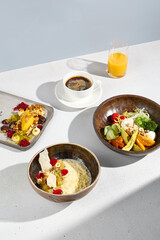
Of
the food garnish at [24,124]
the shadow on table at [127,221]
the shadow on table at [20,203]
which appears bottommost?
the shadow on table at [127,221]

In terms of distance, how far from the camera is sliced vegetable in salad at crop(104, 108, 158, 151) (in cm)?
130

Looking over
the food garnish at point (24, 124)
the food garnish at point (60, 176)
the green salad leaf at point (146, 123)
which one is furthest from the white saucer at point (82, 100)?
the food garnish at point (60, 176)

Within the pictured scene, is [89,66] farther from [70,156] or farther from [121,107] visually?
[70,156]

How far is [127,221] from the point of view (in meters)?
1.17

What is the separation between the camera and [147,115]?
1.45 meters

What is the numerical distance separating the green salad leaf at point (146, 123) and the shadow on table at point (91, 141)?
0.55ft

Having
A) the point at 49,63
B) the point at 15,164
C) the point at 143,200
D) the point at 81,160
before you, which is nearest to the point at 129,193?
the point at 143,200

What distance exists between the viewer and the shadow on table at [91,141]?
133 centimetres

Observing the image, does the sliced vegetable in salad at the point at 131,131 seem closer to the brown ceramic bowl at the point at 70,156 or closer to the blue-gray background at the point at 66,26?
the brown ceramic bowl at the point at 70,156

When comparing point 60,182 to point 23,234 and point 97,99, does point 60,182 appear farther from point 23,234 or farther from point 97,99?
point 97,99

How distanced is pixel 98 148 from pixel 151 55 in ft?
3.15

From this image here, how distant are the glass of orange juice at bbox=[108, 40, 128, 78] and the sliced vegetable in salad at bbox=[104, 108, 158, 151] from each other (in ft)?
1.30

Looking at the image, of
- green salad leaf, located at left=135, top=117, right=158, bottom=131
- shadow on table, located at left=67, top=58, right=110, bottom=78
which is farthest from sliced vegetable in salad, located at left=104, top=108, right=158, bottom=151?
shadow on table, located at left=67, top=58, right=110, bottom=78

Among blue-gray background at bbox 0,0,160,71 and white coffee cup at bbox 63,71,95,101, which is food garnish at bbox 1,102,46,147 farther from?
blue-gray background at bbox 0,0,160,71
